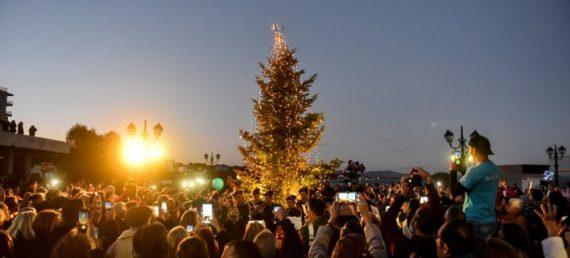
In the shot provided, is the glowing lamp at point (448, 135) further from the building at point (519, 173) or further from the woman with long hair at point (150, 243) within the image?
the woman with long hair at point (150, 243)

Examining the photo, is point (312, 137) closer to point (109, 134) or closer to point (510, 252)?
point (510, 252)

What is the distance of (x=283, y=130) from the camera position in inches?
1049

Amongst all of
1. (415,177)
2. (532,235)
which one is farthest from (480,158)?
(532,235)

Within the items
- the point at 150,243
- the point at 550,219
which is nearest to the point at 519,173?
the point at 550,219

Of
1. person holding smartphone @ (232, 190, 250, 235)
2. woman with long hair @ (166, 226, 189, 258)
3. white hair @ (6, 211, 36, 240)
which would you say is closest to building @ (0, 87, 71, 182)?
person holding smartphone @ (232, 190, 250, 235)

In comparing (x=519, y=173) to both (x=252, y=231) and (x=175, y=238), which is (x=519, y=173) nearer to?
(x=252, y=231)

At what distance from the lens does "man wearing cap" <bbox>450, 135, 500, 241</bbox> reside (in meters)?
5.74

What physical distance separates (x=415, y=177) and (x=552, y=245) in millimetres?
1787

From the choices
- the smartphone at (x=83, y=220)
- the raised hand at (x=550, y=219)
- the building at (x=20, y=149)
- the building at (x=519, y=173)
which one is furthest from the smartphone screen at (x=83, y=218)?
the building at (x=519, y=173)

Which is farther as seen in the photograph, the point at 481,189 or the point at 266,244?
the point at 266,244

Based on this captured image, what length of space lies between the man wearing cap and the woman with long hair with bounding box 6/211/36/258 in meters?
6.03

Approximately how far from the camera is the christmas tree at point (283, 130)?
26266 mm

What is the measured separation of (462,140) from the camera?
25.6m

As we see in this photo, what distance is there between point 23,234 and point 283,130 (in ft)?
65.6
